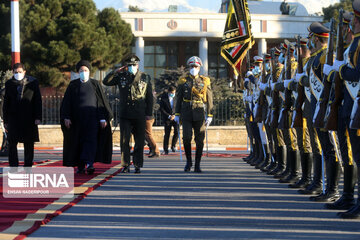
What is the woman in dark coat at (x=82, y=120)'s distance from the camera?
11.8 m

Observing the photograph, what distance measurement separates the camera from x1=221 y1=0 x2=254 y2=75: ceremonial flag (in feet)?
52.6

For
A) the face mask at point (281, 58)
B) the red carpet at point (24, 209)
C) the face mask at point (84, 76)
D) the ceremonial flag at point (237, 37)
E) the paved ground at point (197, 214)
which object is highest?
the ceremonial flag at point (237, 37)

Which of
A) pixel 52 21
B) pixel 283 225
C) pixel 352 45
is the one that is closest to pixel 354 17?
pixel 352 45

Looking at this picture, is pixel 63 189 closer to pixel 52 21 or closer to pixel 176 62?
pixel 52 21

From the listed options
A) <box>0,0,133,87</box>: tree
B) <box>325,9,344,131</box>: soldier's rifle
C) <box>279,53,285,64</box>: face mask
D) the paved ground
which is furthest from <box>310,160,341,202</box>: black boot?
<box>0,0,133,87</box>: tree

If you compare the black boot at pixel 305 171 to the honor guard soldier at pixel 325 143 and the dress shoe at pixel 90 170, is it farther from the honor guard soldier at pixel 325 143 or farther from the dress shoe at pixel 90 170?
the dress shoe at pixel 90 170

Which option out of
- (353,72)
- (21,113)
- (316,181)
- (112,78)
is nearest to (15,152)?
(21,113)

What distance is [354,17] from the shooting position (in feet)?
22.2

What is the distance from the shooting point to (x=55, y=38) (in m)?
34.8

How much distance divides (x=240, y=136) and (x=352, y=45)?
18426 millimetres

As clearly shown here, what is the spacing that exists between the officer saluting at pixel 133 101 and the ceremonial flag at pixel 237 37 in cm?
427

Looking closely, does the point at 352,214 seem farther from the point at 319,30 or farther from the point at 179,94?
the point at 179,94

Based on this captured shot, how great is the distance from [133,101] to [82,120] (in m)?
0.92

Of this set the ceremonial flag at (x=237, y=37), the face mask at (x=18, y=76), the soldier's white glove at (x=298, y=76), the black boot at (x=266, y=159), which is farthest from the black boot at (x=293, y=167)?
the ceremonial flag at (x=237, y=37)
